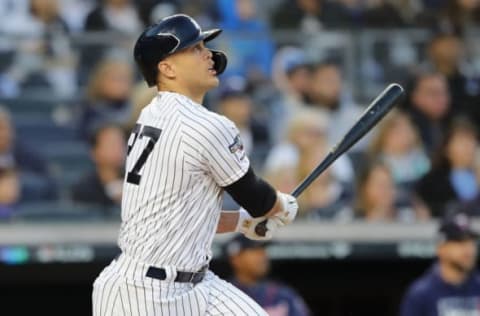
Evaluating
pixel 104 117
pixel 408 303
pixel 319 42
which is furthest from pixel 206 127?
pixel 319 42

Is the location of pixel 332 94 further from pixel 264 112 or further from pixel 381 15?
pixel 381 15

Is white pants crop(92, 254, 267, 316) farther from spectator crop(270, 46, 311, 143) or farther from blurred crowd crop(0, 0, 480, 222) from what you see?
spectator crop(270, 46, 311, 143)

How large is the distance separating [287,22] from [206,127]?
15.2ft

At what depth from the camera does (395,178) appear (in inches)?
309

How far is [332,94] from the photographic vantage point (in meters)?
8.12

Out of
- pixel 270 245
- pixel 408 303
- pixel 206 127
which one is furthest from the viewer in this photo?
pixel 270 245

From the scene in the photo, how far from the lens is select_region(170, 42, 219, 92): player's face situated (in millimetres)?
4242

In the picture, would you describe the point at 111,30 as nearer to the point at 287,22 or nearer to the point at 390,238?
the point at 287,22

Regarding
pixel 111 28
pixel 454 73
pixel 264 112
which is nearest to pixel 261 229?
pixel 264 112

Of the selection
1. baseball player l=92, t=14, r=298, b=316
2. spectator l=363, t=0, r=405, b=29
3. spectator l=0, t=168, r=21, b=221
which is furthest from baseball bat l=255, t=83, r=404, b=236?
spectator l=363, t=0, r=405, b=29

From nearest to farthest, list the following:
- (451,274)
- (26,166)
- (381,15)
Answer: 1. (451,274)
2. (26,166)
3. (381,15)

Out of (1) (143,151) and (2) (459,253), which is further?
(2) (459,253)

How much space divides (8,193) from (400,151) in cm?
235

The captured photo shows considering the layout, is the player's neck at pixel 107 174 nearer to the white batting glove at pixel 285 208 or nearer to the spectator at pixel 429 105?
the spectator at pixel 429 105
